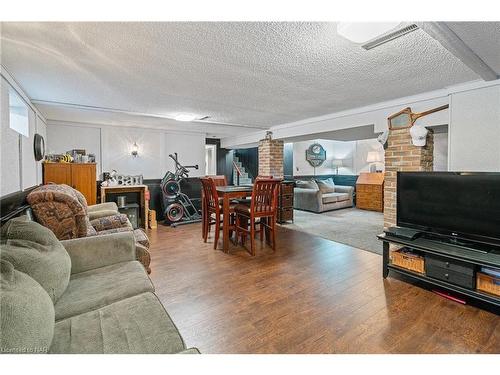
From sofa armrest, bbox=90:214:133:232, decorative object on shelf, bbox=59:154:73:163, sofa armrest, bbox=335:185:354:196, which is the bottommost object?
sofa armrest, bbox=90:214:133:232

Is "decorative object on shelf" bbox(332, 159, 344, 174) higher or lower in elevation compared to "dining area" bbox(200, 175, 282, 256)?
higher

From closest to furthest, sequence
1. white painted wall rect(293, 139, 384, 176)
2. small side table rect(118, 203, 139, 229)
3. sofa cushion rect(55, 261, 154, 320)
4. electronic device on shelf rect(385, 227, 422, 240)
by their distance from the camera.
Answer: sofa cushion rect(55, 261, 154, 320), electronic device on shelf rect(385, 227, 422, 240), small side table rect(118, 203, 139, 229), white painted wall rect(293, 139, 384, 176)

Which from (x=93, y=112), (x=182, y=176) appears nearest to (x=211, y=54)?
(x=93, y=112)

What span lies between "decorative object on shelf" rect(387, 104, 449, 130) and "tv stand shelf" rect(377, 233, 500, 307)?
174 centimetres

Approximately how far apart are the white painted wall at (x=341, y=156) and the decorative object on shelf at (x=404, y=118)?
13.8 ft

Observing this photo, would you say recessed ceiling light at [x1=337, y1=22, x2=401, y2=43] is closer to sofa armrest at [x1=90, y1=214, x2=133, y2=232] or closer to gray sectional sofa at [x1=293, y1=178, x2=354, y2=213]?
sofa armrest at [x1=90, y1=214, x2=133, y2=232]

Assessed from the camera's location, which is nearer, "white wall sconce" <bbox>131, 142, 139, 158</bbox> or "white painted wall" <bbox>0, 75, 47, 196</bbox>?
"white painted wall" <bbox>0, 75, 47, 196</bbox>

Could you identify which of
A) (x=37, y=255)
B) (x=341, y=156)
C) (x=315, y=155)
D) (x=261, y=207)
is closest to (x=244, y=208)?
(x=261, y=207)

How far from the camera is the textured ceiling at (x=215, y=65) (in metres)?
1.73

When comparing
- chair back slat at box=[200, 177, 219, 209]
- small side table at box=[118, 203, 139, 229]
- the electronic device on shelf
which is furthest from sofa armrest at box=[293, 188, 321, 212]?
small side table at box=[118, 203, 139, 229]

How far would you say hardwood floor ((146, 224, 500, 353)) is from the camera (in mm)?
1635

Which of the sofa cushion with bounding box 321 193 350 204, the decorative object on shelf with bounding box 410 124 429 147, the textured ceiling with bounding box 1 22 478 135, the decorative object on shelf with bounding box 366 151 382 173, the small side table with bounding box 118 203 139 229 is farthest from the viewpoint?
the decorative object on shelf with bounding box 366 151 382 173

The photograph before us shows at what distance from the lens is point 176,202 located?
5180mm
